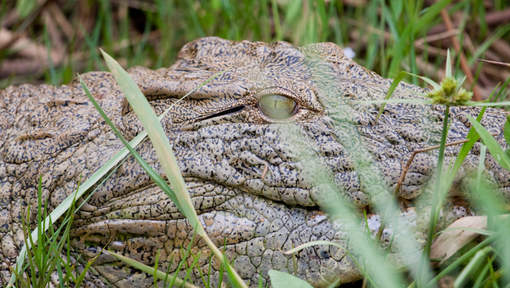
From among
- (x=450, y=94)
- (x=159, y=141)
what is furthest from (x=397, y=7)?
(x=159, y=141)

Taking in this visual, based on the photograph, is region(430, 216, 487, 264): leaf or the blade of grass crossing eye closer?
the blade of grass crossing eye

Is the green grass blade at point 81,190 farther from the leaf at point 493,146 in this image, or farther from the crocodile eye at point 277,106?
the leaf at point 493,146


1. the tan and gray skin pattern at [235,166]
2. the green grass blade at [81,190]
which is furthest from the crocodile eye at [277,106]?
the green grass blade at [81,190]

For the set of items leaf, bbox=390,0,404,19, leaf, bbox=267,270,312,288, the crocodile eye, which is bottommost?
leaf, bbox=267,270,312,288

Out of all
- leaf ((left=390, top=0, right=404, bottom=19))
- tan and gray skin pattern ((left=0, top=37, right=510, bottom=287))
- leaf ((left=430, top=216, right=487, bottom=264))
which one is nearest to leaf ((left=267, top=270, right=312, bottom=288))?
tan and gray skin pattern ((left=0, top=37, right=510, bottom=287))

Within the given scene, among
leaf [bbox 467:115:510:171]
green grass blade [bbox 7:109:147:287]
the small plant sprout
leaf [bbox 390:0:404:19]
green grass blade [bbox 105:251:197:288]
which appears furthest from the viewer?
leaf [bbox 390:0:404:19]

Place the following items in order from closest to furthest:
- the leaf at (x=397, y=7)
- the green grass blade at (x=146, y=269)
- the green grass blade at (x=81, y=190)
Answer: the green grass blade at (x=146, y=269) → the green grass blade at (x=81, y=190) → the leaf at (x=397, y=7)

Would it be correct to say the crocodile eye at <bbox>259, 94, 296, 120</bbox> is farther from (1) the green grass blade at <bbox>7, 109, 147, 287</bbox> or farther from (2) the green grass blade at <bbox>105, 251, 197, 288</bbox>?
(2) the green grass blade at <bbox>105, 251, 197, 288</bbox>
